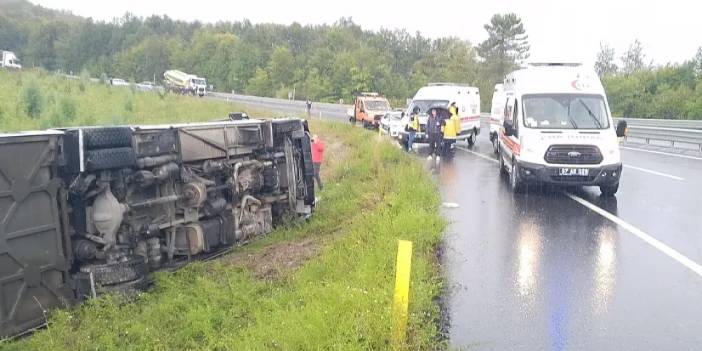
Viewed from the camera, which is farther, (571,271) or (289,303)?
(571,271)

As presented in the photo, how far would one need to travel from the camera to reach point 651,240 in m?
9.05

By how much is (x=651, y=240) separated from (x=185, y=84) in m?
62.3

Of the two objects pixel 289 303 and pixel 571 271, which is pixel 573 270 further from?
pixel 289 303

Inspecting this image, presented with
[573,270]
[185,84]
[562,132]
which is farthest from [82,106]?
[185,84]

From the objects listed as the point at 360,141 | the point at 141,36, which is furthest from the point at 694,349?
the point at 141,36

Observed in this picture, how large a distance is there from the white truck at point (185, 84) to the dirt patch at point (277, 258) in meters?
54.3

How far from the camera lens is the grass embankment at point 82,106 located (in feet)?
75.4

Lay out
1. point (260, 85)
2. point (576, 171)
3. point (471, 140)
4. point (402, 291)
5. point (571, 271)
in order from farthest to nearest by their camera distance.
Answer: point (260, 85) < point (471, 140) < point (576, 171) < point (571, 271) < point (402, 291)

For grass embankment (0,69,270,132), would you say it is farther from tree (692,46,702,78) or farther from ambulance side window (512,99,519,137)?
tree (692,46,702,78)

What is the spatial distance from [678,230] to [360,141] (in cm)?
1335

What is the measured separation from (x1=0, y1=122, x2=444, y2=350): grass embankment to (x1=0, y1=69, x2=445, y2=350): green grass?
0.01m

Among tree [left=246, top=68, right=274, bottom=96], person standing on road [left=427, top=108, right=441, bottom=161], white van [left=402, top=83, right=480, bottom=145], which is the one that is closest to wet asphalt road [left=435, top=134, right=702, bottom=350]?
person standing on road [left=427, top=108, right=441, bottom=161]

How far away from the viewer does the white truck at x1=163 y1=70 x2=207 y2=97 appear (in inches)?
2493

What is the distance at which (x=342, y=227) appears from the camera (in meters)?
10.5
